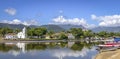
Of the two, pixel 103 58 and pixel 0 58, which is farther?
pixel 0 58

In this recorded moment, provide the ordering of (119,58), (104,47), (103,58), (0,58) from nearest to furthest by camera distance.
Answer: (119,58)
(103,58)
(0,58)
(104,47)

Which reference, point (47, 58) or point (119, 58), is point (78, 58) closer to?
point (47, 58)

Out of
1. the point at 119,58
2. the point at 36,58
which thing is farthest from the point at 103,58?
the point at 36,58

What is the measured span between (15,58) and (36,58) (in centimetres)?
474

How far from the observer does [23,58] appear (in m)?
63.1

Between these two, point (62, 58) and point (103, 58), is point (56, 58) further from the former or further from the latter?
point (103, 58)

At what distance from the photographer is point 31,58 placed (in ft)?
207

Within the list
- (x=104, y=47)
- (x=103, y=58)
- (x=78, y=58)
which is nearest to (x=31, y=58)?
(x=78, y=58)

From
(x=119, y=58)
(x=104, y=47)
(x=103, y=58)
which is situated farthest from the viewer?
(x=104, y=47)

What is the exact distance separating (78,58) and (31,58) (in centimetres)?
1086

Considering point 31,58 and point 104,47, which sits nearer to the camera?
point 31,58

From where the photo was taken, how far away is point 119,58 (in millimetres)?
53375

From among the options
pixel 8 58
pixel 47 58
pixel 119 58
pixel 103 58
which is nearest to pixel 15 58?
pixel 8 58

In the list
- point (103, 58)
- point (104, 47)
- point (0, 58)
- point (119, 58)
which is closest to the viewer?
point (119, 58)
